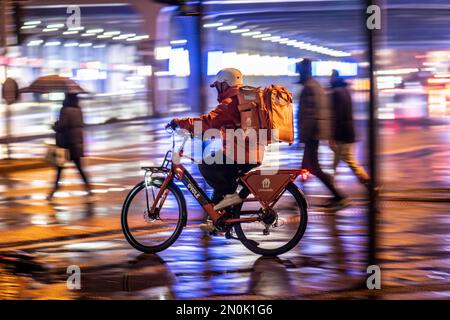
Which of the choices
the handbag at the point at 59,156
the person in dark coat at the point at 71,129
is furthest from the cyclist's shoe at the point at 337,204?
the handbag at the point at 59,156

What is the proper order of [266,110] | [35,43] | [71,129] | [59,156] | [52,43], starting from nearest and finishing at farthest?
[266,110] → [71,129] → [59,156] → [35,43] → [52,43]

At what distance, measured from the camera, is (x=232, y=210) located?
8.45 metres

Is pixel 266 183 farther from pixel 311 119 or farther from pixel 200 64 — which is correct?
pixel 311 119

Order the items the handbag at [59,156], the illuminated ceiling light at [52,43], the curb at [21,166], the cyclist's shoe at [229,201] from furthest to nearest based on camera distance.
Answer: the illuminated ceiling light at [52,43]
the curb at [21,166]
the handbag at [59,156]
the cyclist's shoe at [229,201]

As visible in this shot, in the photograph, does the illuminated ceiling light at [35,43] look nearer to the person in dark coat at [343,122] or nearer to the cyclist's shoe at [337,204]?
the person in dark coat at [343,122]

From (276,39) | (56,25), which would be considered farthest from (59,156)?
(56,25)

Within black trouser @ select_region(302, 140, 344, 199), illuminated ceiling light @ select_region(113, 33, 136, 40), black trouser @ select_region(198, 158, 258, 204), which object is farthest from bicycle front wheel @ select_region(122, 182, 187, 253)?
illuminated ceiling light @ select_region(113, 33, 136, 40)

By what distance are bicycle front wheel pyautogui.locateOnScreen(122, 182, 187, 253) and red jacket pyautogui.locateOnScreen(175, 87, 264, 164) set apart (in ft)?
2.14

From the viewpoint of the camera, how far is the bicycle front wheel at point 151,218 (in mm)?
8508

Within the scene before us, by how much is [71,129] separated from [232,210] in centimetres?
514

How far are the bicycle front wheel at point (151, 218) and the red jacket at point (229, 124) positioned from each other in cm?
65

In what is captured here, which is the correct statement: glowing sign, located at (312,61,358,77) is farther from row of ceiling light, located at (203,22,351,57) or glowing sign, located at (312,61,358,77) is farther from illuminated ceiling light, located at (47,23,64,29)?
illuminated ceiling light, located at (47,23,64,29)

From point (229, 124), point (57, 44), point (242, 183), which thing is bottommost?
point (242, 183)
